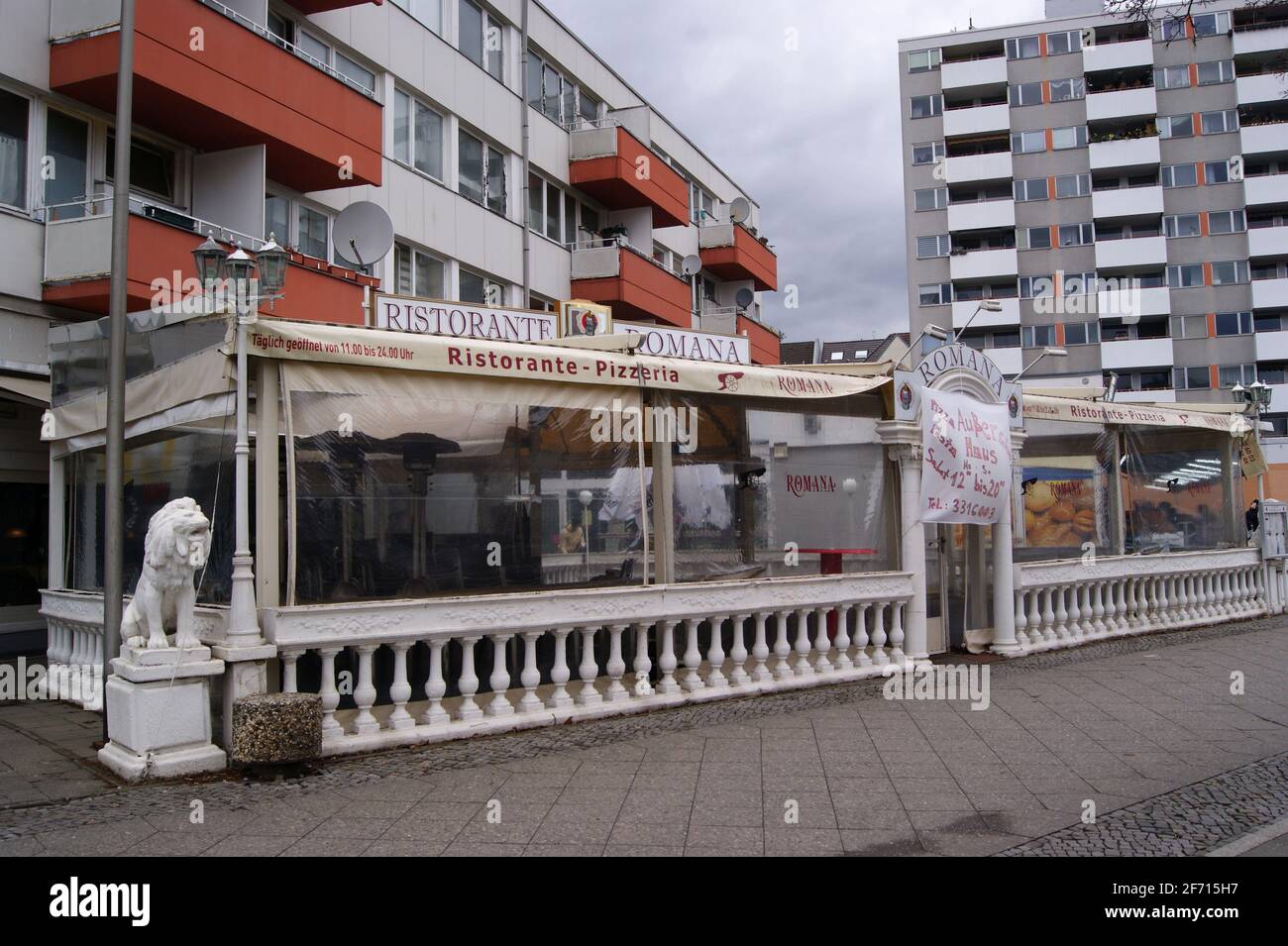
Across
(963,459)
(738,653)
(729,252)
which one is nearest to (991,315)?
(729,252)

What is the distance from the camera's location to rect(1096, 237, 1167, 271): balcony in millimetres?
50375

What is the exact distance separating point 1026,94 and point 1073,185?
5542 millimetres

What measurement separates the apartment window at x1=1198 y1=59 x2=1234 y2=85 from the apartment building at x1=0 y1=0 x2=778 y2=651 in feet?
120

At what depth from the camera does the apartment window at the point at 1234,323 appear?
4916 cm

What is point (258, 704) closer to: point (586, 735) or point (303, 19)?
point (586, 735)

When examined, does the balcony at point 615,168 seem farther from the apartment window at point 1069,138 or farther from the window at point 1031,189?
the apartment window at point 1069,138

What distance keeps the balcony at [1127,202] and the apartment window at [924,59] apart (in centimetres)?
1111

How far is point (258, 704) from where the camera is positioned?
6480mm

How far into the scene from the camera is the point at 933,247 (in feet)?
179

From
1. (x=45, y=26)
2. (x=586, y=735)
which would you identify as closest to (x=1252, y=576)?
(x=586, y=735)

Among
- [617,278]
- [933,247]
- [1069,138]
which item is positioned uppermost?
[1069,138]

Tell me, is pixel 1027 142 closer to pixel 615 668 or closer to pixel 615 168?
pixel 615 168

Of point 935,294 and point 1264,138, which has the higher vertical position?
point 1264,138
